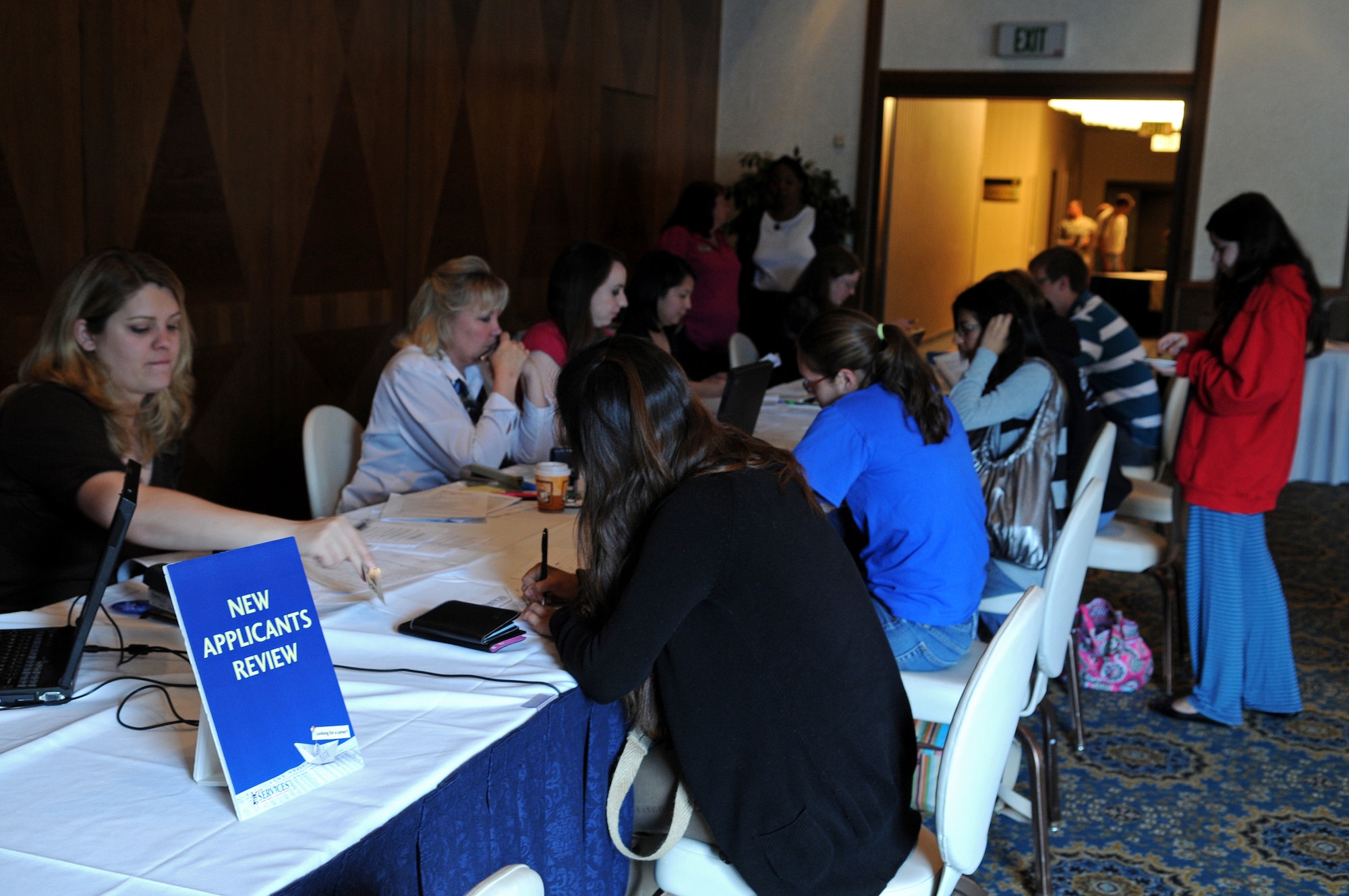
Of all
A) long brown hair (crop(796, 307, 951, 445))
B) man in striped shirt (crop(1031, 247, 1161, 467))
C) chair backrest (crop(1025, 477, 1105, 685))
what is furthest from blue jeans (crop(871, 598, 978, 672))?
man in striped shirt (crop(1031, 247, 1161, 467))

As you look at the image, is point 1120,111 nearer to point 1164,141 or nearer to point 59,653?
point 1164,141

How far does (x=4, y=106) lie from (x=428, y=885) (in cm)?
281

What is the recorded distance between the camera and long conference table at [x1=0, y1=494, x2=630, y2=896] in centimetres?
118

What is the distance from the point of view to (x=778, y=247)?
6961 millimetres

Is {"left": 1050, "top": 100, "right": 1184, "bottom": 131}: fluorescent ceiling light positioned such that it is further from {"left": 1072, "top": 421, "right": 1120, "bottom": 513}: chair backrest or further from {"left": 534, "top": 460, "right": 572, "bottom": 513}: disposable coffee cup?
{"left": 534, "top": 460, "right": 572, "bottom": 513}: disposable coffee cup

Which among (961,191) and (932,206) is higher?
(961,191)

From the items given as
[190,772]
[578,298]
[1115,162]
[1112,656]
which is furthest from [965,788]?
[1115,162]

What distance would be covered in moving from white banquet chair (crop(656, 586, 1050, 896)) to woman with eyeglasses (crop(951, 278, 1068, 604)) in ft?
3.96

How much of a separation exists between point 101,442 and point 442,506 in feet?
2.56

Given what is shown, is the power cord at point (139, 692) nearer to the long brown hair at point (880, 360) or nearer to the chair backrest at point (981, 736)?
the chair backrest at point (981, 736)

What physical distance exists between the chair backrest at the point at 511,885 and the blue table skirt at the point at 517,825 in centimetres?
33

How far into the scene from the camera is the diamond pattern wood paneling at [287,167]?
3.37m

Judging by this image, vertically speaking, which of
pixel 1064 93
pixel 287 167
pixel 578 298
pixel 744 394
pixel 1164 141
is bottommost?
pixel 744 394

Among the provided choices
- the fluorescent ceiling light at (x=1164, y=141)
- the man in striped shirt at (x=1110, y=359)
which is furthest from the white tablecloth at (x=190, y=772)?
the fluorescent ceiling light at (x=1164, y=141)
